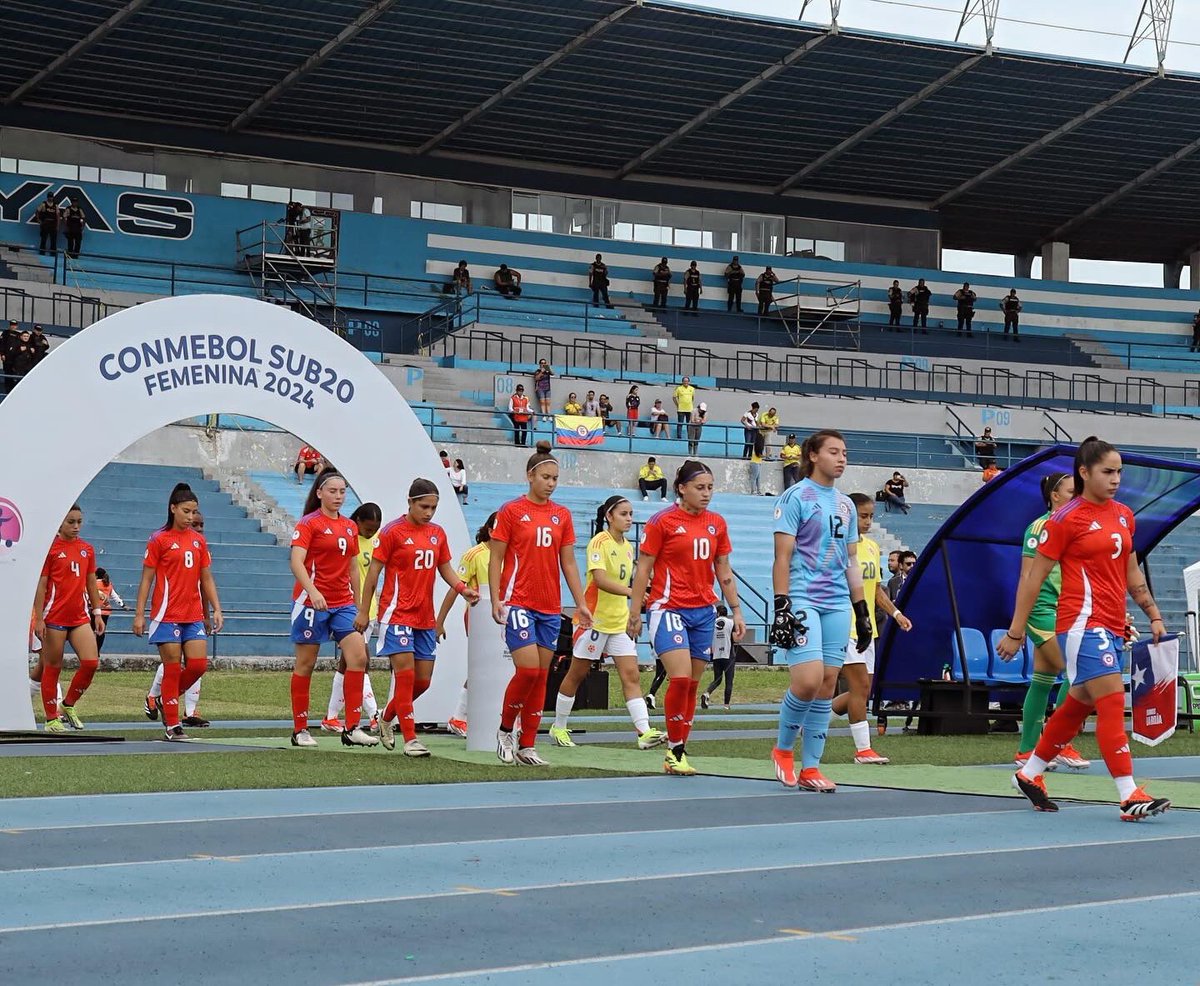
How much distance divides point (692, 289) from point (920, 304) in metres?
6.86

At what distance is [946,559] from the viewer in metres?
16.9

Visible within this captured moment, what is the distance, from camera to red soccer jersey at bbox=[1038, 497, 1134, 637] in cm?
947

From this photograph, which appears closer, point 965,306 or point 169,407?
point 169,407

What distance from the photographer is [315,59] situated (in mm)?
40906

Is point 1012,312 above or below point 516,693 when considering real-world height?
above

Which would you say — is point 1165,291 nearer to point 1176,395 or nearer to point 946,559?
point 1176,395

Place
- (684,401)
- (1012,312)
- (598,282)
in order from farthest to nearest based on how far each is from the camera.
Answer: (1012,312) → (598,282) → (684,401)

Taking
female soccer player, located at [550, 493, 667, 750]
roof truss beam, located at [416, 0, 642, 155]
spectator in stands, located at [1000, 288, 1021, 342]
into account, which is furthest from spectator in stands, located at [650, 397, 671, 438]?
female soccer player, located at [550, 493, 667, 750]

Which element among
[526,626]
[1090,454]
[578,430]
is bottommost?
[526,626]

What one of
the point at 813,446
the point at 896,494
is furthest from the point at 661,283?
the point at 813,446

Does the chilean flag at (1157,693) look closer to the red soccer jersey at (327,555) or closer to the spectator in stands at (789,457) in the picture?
the red soccer jersey at (327,555)

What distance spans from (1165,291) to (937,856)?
2039 inches

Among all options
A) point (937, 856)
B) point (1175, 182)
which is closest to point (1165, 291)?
point (1175, 182)

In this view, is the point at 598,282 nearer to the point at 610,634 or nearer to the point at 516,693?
the point at 610,634
